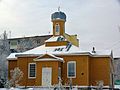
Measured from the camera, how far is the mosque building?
4622 cm

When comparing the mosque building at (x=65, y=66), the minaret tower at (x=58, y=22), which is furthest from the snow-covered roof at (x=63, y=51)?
the minaret tower at (x=58, y=22)

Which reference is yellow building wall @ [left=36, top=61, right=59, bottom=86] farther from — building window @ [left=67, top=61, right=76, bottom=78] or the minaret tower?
the minaret tower

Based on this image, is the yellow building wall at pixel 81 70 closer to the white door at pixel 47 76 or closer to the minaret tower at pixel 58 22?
the white door at pixel 47 76

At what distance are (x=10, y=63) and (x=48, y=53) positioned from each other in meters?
8.57

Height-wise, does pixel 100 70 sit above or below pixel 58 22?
below

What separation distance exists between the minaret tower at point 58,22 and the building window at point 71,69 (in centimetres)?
730

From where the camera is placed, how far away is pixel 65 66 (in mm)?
47844

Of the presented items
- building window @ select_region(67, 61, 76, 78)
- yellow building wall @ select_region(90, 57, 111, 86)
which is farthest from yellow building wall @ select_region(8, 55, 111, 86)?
building window @ select_region(67, 61, 76, 78)

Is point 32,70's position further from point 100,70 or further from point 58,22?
point 58,22

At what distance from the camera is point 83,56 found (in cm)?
4694

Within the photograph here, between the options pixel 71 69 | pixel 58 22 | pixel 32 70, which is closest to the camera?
pixel 71 69

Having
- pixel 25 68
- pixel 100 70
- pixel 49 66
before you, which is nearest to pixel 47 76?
pixel 49 66

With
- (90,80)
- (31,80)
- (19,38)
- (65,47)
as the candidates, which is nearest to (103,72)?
(90,80)

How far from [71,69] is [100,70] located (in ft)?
12.0
